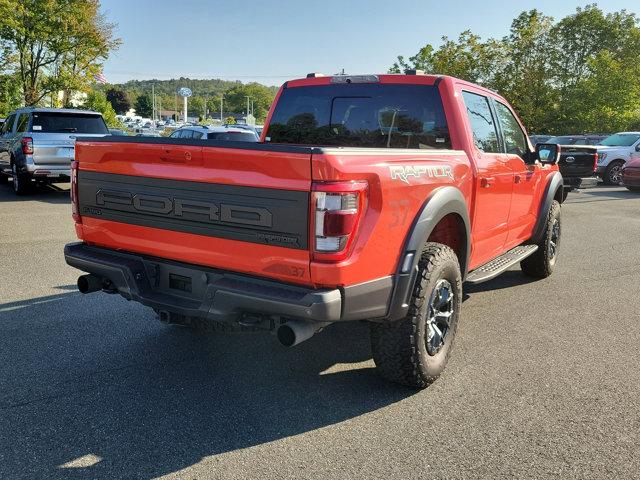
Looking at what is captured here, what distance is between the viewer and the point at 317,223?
2691 mm

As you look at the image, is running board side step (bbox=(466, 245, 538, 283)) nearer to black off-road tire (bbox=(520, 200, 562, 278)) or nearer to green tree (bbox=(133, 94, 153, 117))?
black off-road tire (bbox=(520, 200, 562, 278))

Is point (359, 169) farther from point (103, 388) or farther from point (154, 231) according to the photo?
point (103, 388)

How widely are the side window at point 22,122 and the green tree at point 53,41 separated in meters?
11.5

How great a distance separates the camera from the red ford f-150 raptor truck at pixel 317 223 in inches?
108

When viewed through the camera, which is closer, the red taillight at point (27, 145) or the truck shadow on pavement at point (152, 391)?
the truck shadow on pavement at point (152, 391)

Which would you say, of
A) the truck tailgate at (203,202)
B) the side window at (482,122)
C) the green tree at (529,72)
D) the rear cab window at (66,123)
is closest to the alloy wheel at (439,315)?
the truck tailgate at (203,202)

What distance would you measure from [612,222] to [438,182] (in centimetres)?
908

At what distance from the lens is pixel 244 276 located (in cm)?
297

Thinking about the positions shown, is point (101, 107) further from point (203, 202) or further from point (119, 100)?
point (119, 100)

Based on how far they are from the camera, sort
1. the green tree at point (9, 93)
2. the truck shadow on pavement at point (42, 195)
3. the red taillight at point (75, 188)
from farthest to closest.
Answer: the green tree at point (9, 93)
the truck shadow on pavement at point (42, 195)
the red taillight at point (75, 188)

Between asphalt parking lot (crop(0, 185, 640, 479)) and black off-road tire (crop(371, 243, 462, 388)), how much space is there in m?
0.17

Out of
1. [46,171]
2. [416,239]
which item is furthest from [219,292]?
[46,171]

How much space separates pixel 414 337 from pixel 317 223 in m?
1.05

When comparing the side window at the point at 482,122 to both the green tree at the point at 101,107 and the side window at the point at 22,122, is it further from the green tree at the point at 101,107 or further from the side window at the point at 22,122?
the green tree at the point at 101,107
